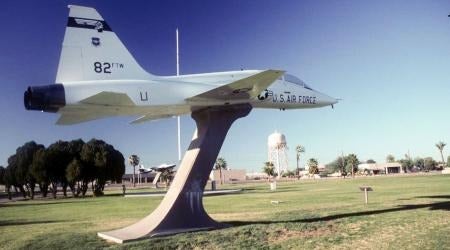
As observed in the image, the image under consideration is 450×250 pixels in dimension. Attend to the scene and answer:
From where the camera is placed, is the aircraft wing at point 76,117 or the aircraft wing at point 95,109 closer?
the aircraft wing at point 95,109

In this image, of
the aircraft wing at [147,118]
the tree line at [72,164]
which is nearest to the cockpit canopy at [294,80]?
the aircraft wing at [147,118]

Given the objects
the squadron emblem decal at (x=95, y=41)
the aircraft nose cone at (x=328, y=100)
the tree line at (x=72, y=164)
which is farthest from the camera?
the tree line at (x=72, y=164)

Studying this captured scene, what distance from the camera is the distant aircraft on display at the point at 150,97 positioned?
47.5 feet

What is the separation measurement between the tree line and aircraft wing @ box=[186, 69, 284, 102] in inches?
2256

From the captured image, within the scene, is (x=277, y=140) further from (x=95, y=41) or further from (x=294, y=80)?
(x=95, y=41)

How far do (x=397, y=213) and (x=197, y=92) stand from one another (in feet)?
37.5

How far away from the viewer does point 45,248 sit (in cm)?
1538

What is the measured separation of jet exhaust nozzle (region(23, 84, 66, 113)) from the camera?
44.2 feet

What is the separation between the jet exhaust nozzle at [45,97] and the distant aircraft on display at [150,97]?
0.03m

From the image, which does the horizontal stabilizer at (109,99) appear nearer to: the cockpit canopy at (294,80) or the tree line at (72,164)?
the cockpit canopy at (294,80)

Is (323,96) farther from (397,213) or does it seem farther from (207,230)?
(207,230)

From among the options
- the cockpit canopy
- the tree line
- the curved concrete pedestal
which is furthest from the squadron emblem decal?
→ the tree line

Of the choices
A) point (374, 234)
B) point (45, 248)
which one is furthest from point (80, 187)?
point (374, 234)

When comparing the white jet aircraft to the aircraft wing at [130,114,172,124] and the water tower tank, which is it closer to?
the aircraft wing at [130,114,172,124]
